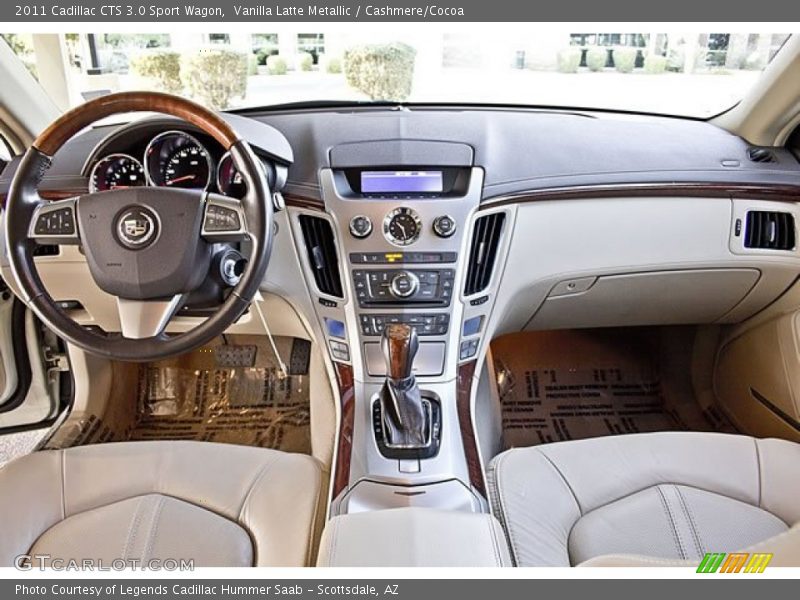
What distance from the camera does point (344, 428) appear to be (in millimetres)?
1320

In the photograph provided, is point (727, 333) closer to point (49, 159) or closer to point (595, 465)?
point (595, 465)

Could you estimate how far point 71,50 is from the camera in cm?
140

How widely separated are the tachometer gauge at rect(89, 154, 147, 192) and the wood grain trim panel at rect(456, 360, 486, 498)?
81 centimetres

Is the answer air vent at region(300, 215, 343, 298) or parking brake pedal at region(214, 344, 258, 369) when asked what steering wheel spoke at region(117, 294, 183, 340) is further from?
parking brake pedal at region(214, 344, 258, 369)

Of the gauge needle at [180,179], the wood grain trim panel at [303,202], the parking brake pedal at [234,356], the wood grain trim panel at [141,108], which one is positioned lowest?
the parking brake pedal at [234,356]

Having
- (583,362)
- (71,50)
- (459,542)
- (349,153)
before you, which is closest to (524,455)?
(459,542)

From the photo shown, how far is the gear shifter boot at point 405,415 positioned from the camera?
1216mm

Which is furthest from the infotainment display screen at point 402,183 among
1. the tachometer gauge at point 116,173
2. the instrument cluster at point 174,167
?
the tachometer gauge at point 116,173

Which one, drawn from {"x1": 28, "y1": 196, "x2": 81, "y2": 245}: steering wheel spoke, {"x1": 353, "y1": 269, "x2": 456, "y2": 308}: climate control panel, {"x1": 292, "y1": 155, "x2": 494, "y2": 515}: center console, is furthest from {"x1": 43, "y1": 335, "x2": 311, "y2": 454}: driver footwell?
{"x1": 28, "y1": 196, "x2": 81, "y2": 245}: steering wheel spoke

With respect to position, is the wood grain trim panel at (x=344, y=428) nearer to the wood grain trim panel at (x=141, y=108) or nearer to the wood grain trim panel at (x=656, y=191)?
the wood grain trim panel at (x=656, y=191)

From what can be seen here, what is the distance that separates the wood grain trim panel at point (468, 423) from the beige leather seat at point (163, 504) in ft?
1.03

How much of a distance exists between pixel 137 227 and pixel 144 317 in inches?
6.0

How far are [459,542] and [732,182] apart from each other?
1084 millimetres

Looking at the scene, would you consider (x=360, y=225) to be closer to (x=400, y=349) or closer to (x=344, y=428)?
(x=400, y=349)
